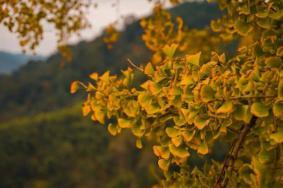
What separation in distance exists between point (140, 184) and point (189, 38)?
6247cm

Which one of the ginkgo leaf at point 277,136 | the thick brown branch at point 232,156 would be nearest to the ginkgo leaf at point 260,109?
the ginkgo leaf at point 277,136

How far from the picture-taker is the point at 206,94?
218cm

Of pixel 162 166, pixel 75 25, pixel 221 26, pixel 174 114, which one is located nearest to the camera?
pixel 162 166

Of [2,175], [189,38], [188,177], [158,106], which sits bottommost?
[2,175]

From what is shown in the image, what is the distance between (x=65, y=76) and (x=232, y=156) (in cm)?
13300

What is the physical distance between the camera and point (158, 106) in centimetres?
256

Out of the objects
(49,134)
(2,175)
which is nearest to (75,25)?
(2,175)

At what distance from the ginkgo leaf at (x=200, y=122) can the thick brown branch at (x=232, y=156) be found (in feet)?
1.87

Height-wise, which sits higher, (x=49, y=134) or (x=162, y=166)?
(x=162, y=166)

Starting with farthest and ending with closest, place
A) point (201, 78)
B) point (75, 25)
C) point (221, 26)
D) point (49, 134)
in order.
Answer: point (49, 134)
point (75, 25)
point (221, 26)
point (201, 78)

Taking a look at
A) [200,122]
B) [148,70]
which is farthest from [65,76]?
[200,122]

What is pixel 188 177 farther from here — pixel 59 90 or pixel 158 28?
pixel 59 90

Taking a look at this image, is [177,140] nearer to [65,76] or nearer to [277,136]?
[277,136]

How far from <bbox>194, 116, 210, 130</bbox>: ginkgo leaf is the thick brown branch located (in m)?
0.57
